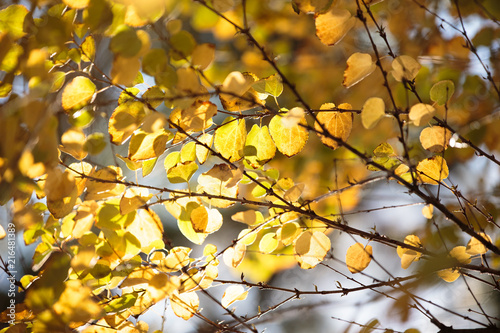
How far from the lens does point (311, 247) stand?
589 millimetres

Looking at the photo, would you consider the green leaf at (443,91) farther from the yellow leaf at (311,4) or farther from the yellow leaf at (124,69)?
the yellow leaf at (124,69)

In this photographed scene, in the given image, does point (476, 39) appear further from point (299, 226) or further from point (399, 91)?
point (299, 226)

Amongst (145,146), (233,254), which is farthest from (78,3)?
(233,254)

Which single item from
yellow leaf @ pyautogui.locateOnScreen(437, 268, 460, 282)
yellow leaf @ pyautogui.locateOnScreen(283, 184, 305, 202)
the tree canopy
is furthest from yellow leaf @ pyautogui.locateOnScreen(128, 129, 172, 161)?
yellow leaf @ pyautogui.locateOnScreen(437, 268, 460, 282)

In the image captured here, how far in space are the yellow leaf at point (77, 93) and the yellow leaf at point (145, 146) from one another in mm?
90

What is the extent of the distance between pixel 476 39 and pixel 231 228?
2382 mm

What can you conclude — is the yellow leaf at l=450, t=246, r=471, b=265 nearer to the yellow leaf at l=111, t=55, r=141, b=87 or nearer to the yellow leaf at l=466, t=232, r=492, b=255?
the yellow leaf at l=466, t=232, r=492, b=255

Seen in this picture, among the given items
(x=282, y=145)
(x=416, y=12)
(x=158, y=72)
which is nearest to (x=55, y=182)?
(x=158, y=72)

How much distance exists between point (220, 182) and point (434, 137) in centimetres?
34

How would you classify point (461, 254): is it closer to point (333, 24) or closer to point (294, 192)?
point (294, 192)

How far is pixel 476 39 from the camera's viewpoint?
1.05 m

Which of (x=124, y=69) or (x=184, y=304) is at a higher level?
(x=124, y=69)

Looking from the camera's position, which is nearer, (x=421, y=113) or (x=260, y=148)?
(x=421, y=113)

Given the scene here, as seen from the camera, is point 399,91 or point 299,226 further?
point 399,91
